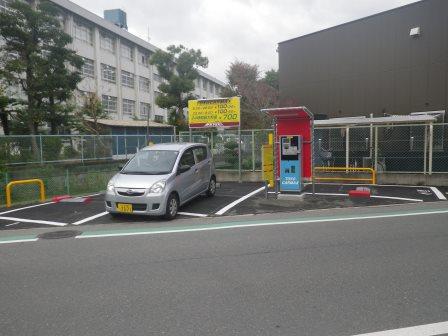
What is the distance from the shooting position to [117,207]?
8.02 metres

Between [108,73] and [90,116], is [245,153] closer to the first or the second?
[90,116]

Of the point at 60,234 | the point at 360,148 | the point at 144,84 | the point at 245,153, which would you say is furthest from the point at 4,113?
the point at 144,84

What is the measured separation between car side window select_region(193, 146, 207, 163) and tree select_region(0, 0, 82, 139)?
42.6 feet

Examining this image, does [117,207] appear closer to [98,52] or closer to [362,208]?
[362,208]

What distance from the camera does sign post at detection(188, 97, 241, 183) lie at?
44.4 feet

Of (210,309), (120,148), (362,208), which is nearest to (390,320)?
(210,309)

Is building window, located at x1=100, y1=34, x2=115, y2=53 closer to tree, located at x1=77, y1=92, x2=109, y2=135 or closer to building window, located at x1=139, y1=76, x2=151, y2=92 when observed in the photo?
building window, located at x1=139, y1=76, x2=151, y2=92

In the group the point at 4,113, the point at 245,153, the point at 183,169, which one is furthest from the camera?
the point at 4,113

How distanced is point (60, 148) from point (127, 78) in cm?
2555

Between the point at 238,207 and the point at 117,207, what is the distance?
298 centimetres

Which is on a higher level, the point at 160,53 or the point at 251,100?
the point at 160,53

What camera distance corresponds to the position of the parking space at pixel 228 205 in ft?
27.3

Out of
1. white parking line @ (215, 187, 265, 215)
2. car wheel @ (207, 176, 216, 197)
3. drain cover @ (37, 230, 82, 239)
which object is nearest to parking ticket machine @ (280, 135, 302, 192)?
white parking line @ (215, 187, 265, 215)

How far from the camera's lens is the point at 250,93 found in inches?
1291
